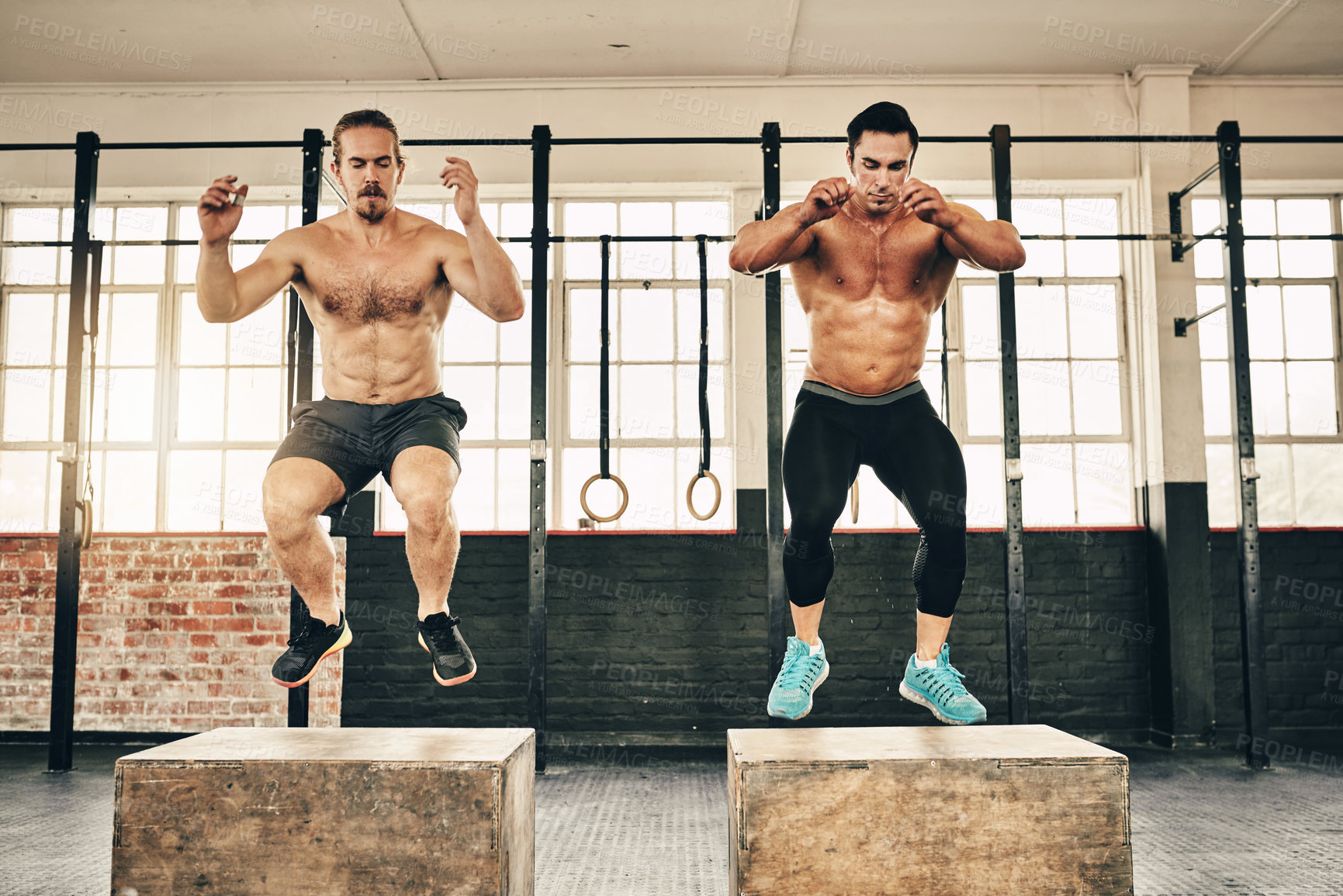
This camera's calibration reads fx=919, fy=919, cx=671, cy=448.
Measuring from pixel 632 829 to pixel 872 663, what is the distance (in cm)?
216

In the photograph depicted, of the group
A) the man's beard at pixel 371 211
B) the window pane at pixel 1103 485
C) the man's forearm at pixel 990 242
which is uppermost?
the man's beard at pixel 371 211

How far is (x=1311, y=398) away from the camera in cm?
551

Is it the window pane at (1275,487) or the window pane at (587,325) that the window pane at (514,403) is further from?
the window pane at (1275,487)

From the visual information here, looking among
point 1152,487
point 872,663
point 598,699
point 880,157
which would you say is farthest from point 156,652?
point 1152,487

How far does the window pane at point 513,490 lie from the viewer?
17.8 ft

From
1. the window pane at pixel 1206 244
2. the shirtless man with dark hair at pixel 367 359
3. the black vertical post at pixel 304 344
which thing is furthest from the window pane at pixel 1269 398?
the black vertical post at pixel 304 344

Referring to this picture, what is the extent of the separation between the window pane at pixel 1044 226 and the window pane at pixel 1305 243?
1.32 m

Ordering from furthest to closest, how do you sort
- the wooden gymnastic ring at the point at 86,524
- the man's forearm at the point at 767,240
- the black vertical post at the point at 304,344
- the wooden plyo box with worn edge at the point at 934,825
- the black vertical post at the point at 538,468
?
the wooden gymnastic ring at the point at 86,524
the black vertical post at the point at 538,468
the black vertical post at the point at 304,344
the man's forearm at the point at 767,240
the wooden plyo box with worn edge at the point at 934,825

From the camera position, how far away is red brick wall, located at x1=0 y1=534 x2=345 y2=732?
512 centimetres

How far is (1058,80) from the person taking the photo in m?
5.54

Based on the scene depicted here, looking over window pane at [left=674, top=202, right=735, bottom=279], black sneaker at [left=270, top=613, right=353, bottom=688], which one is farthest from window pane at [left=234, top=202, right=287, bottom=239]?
black sneaker at [left=270, top=613, right=353, bottom=688]

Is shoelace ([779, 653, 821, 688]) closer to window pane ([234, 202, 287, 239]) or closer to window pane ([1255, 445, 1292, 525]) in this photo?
window pane ([1255, 445, 1292, 525])

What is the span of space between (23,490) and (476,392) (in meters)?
2.74

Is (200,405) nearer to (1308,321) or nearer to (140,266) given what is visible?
(140,266)
